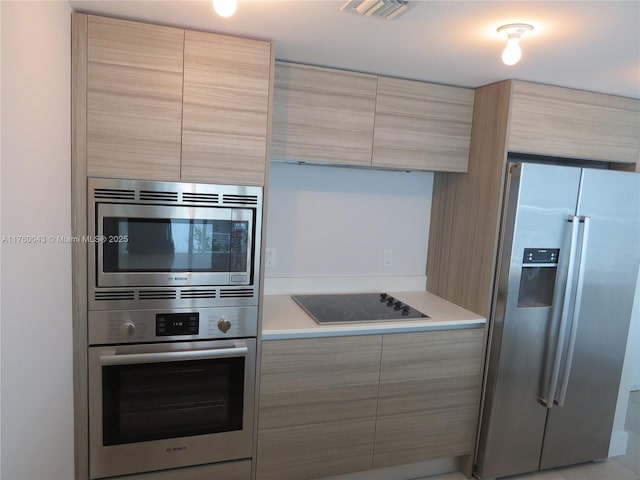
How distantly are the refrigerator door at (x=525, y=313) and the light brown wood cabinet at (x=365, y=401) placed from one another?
0.11 metres

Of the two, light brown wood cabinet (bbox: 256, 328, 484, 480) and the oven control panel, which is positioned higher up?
the oven control panel

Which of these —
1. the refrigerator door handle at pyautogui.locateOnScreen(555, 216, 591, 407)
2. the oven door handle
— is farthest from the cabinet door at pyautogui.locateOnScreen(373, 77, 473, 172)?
the oven door handle

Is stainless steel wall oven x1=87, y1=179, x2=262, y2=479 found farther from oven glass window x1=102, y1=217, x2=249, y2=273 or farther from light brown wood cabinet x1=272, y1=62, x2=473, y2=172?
light brown wood cabinet x1=272, y1=62, x2=473, y2=172

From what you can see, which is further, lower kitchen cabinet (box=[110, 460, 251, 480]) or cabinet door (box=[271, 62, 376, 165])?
cabinet door (box=[271, 62, 376, 165])

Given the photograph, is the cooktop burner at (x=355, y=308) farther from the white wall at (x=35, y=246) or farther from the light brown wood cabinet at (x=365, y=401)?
the white wall at (x=35, y=246)

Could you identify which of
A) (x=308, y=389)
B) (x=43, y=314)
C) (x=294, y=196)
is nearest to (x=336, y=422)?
(x=308, y=389)

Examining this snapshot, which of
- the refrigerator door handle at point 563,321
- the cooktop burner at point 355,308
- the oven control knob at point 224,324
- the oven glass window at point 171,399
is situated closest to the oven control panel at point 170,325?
the oven control knob at point 224,324

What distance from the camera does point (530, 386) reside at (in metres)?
2.42

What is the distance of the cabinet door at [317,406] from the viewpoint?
2104mm

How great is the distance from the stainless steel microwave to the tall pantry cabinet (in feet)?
0.16

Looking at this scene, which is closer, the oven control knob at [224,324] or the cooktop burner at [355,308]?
the oven control knob at [224,324]

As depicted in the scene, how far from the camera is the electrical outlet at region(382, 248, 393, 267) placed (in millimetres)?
2842

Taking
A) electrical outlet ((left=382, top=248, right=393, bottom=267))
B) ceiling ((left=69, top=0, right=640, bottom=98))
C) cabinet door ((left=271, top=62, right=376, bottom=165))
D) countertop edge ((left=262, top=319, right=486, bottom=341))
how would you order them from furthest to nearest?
electrical outlet ((left=382, top=248, right=393, bottom=267)) → cabinet door ((left=271, top=62, right=376, bottom=165)) → countertop edge ((left=262, top=319, right=486, bottom=341)) → ceiling ((left=69, top=0, right=640, bottom=98))

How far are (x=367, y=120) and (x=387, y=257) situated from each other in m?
0.92
